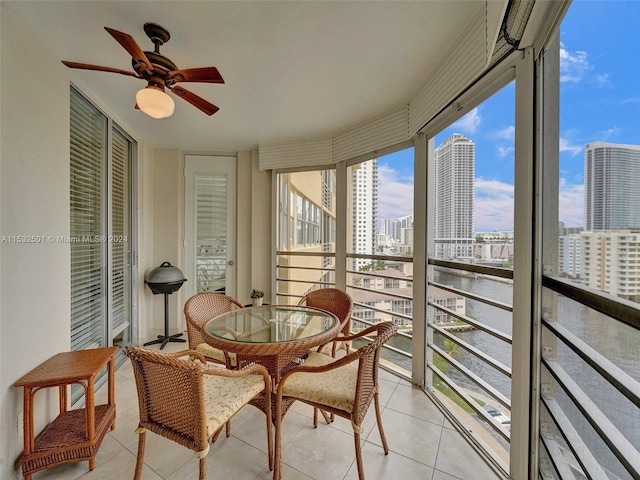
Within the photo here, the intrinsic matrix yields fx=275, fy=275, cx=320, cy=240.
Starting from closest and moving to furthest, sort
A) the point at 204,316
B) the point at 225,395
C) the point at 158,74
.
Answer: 1. the point at 225,395
2. the point at 158,74
3. the point at 204,316

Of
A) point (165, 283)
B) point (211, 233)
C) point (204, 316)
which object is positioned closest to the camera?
point (204, 316)

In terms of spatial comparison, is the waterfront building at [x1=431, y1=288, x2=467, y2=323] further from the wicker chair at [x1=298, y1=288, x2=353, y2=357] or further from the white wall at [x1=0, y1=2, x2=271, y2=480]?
the white wall at [x1=0, y1=2, x2=271, y2=480]

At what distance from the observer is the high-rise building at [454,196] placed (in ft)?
6.12

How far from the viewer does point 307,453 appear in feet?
5.53

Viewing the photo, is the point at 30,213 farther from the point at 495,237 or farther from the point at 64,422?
the point at 495,237

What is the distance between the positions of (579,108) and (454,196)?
38.5 inches

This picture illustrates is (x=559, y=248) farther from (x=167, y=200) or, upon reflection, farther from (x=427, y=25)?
(x=167, y=200)

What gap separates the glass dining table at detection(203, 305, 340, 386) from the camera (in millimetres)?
1578

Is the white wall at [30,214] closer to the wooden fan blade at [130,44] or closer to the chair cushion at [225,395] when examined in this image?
the wooden fan blade at [130,44]

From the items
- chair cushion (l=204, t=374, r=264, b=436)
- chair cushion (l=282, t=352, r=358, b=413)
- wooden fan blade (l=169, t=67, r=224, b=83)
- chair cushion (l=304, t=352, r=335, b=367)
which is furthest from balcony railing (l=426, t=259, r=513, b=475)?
wooden fan blade (l=169, t=67, r=224, b=83)

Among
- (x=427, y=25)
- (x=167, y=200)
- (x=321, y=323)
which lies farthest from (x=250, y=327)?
(x=167, y=200)

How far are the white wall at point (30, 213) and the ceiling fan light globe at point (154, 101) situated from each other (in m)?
0.61

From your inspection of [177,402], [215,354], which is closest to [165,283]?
[215,354]

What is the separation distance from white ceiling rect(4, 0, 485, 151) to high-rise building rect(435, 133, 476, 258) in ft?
1.94
